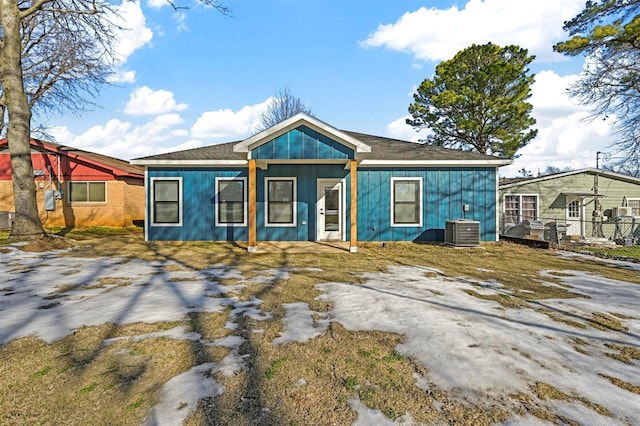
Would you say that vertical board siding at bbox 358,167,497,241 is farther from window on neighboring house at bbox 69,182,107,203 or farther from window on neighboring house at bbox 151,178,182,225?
window on neighboring house at bbox 69,182,107,203

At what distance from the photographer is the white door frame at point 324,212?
1068cm

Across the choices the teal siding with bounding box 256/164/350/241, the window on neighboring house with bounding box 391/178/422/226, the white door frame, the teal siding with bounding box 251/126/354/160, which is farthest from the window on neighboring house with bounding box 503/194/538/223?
the teal siding with bounding box 251/126/354/160

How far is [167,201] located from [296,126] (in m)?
5.45

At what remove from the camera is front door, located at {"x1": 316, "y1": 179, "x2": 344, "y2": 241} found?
10.7 meters

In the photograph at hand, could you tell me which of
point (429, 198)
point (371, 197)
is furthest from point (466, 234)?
point (371, 197)

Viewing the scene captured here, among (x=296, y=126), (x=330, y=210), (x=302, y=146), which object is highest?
(x=296, y=126)

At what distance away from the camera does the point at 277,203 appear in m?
10.7

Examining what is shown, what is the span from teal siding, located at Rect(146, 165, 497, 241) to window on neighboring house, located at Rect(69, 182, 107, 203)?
20.5 feet

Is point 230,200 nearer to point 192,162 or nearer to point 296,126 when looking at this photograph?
point 192,162

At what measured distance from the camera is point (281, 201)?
10.7 meters

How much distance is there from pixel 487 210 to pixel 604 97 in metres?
9.34

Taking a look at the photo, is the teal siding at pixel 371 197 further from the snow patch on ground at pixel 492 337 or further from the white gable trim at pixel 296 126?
the snow patch on ground at pixel 492 337

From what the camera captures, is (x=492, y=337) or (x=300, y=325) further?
(x=300, y=325)

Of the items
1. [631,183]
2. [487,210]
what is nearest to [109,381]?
[487,210]
